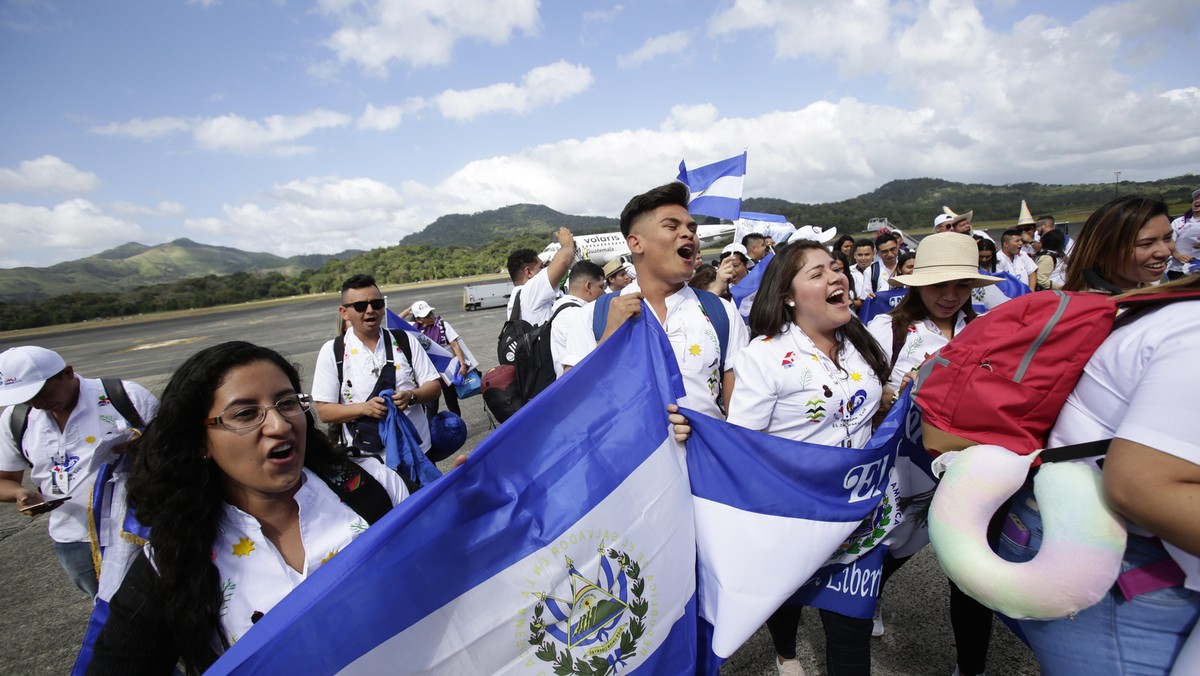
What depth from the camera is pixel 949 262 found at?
2.81 m

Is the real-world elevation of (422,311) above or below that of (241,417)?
below

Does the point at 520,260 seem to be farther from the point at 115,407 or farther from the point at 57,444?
the point at 57,444

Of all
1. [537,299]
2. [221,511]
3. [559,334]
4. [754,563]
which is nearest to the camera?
[221,511]

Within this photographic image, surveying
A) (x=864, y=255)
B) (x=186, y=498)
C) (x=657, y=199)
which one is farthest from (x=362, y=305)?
(x=864, y=255)

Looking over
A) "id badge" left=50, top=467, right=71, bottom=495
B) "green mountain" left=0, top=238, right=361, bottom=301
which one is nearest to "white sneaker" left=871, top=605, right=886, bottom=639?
"id badge" left=50, top=467, right=71, bottom=495

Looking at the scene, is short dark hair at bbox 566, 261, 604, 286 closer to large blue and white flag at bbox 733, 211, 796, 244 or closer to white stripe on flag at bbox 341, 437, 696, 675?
white stripe on flag at bbox 341, 437, 696, 675

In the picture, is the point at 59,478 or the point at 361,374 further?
the point at 361,374

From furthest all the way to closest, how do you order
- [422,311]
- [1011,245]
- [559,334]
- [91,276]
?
1. [91,276]
2. [1011,245]
3. [422,311]
4. [559,334]

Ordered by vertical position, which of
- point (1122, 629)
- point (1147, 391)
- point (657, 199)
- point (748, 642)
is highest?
point (657, 199)

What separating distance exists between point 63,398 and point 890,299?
18.7ft

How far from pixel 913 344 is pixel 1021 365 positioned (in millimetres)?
1457

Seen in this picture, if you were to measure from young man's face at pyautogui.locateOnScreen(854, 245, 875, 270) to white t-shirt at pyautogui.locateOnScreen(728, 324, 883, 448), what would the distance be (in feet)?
22.5

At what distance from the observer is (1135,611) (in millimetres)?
1396

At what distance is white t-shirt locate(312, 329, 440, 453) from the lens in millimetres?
3764
